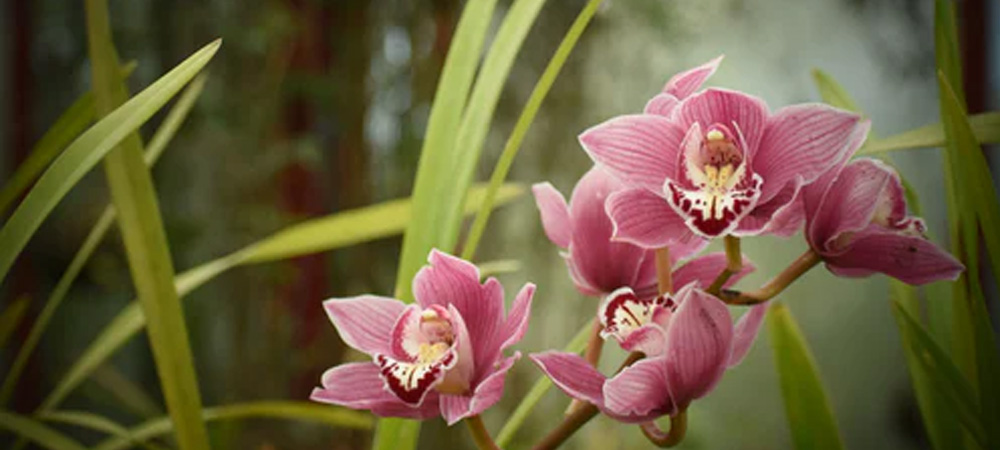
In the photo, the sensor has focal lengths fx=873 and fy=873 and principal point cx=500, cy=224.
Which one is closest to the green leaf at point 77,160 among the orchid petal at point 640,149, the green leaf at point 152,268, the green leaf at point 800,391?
the green leaf at point 152,268

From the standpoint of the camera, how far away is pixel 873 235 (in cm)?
32

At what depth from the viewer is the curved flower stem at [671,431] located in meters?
0.32

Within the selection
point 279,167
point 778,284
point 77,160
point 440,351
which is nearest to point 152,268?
point 77,160

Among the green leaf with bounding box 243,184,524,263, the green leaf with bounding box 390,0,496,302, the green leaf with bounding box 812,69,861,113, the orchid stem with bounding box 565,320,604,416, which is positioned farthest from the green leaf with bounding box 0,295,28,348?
the green leaf with bounding box 812,69,861,113

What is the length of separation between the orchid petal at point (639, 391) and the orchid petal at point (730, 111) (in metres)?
0.08

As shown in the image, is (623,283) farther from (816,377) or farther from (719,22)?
(719,22)

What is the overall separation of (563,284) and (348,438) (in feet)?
1.07

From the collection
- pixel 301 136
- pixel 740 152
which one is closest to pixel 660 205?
pixel 740 152

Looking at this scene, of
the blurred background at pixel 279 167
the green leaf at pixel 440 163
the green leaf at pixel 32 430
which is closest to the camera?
the green leaf at pixel 440 163

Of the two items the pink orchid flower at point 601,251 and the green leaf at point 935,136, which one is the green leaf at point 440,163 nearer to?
the pink orchid flower at point 601,251

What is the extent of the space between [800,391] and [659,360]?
0.15 metres

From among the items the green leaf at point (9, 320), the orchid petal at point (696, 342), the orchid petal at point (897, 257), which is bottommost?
the orchid petal at point (696, 342)

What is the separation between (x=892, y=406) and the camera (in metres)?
0.66

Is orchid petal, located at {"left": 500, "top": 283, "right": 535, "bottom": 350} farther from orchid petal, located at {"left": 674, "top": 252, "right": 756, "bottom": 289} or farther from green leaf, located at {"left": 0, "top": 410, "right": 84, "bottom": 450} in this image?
green leaf, located at {"left": 0, "top": 410, "right": 84, "bottom": 450}
